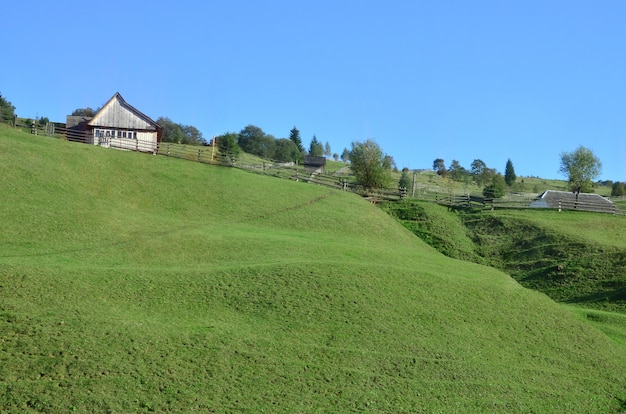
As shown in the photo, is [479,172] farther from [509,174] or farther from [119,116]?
[119,116]

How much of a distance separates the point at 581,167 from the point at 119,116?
5139 cm

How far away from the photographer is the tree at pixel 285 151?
142375mm

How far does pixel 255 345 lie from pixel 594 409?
470 inches

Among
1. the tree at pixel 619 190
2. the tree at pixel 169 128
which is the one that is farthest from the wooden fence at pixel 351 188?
the tree at pixel 169 128

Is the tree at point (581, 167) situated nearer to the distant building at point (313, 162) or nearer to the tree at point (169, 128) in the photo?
the distant building at point (313, 162)

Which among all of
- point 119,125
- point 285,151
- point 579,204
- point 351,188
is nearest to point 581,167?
point 579,204

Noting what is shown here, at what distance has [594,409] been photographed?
2306cm

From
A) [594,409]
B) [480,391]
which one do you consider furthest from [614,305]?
[480,391]

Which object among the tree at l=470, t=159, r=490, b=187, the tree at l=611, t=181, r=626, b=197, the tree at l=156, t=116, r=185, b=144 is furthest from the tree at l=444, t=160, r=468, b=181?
the tree at l=156, t=116, r=185, b=144

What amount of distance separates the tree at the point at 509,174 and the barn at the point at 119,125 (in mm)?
82747

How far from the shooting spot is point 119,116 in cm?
6600

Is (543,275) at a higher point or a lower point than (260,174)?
lower

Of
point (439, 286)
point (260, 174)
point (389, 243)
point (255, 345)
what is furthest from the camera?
point (260, 174)

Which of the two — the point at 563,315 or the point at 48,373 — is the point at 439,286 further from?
the point at 48,373
